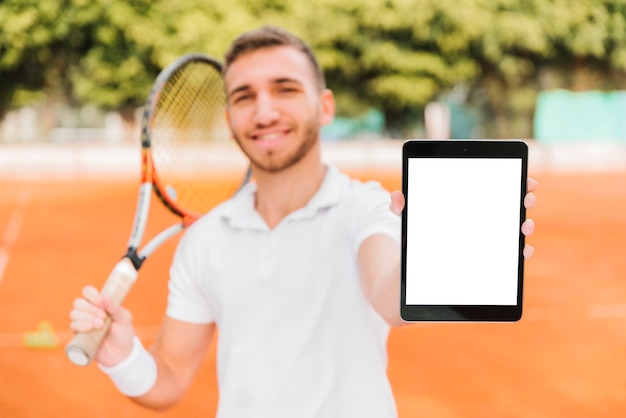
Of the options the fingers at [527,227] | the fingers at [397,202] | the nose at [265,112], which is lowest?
the fingers at [527,227]

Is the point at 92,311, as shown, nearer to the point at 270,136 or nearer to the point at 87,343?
the point at 87,343

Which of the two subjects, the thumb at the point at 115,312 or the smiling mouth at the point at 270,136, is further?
the smiling mouth at the point at 270,136

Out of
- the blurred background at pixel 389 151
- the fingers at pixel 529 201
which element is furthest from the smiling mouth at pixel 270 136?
the blurred background at pixel 389 151

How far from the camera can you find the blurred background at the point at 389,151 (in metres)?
5.11

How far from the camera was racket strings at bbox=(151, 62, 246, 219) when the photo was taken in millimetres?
3117

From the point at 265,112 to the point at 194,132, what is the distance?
75.0 inches

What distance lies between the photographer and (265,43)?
2.07 meters

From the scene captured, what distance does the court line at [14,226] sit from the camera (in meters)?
9.52

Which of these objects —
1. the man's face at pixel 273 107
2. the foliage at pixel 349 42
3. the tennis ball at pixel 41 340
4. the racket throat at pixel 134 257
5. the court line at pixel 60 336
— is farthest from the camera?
the foliage at pixel 349 42

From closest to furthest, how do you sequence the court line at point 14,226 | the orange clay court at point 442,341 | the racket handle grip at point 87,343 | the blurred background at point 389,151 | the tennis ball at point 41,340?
the racket handle grip at point 87,343
the orange clay court at point 442,341
the blurred background at point 389,151
the tennis ball at point 41,340
the court line at point 14,226

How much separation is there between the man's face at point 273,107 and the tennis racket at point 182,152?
491 millimetres

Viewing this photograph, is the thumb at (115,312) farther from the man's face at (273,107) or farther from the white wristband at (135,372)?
the man's face at (273,107)

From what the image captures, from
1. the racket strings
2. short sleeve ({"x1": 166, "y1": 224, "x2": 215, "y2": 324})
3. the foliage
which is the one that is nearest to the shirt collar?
short sleeve ({"x1": 166, "y1": 224, "x2": 215, "y2": 324})

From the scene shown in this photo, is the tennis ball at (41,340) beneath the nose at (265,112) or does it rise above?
beneath
